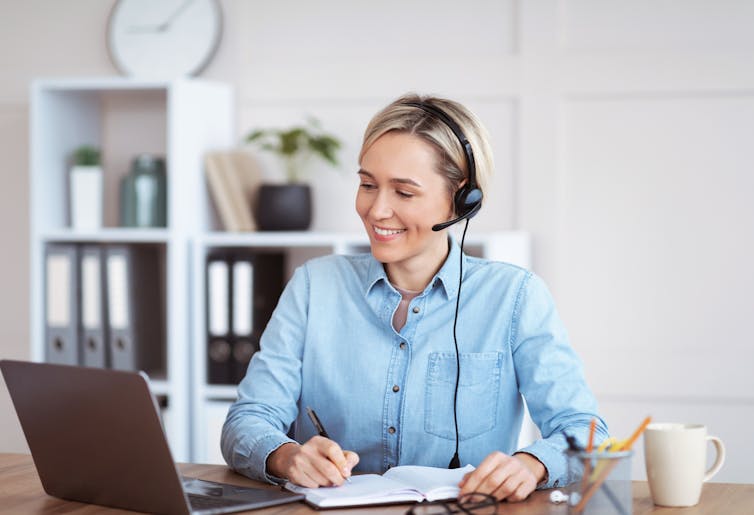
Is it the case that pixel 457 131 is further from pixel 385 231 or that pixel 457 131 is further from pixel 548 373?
pixel 548 373

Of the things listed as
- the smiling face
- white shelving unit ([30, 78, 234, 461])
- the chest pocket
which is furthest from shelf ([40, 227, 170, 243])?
the chest pocket

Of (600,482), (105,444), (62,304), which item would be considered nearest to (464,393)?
(600,482)

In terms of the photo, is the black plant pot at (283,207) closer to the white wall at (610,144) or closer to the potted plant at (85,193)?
the white wall at (610,144)

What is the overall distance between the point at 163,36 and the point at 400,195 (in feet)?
6.11

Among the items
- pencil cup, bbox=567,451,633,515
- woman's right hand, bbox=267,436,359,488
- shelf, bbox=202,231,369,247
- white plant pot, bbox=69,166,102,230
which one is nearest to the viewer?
pencil cup, bbox=567,451,633,515

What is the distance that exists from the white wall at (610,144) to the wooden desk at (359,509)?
5.12ft

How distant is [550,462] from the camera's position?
1533mm

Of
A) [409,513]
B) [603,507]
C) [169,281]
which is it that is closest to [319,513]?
[409,513]

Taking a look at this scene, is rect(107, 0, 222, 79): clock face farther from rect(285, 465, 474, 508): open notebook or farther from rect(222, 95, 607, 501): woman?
rect(285, 465, 474, 508): open notebook

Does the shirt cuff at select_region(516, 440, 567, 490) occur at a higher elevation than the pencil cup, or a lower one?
lower

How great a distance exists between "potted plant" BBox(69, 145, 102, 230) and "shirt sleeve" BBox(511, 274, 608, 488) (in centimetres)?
183

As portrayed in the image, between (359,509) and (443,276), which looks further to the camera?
(443,276)

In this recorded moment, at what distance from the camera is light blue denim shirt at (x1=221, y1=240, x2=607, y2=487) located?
1.77m

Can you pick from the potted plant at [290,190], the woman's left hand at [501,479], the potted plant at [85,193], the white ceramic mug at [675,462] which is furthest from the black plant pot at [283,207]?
the white ceramic mug at [675,462]
